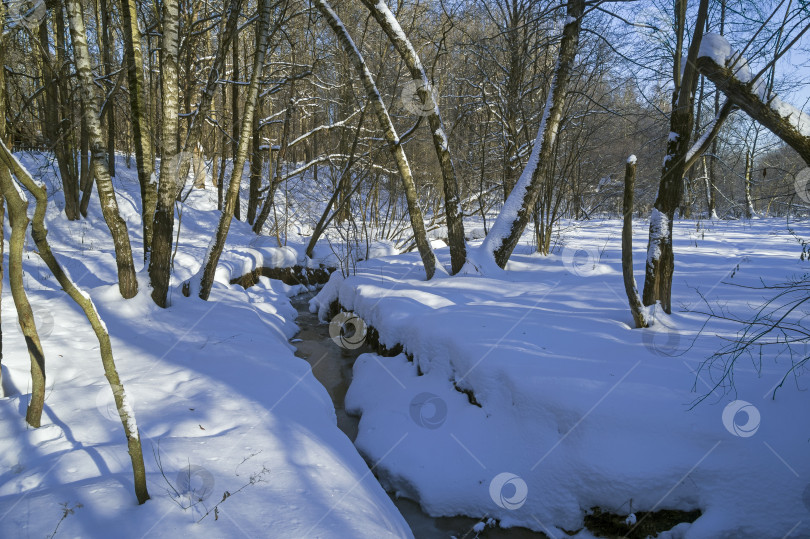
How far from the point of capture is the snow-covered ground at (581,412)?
274cm

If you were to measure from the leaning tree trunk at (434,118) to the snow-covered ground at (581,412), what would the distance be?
49.4 inches

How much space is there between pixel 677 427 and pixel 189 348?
4280 millimetres

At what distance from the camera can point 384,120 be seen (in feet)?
21.6

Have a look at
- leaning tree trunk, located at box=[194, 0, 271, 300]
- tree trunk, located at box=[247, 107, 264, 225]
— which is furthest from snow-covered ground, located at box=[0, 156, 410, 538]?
tree trunk, located at box=[247, 107, 264, 225]

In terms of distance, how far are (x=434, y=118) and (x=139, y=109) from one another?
3776 millimetres

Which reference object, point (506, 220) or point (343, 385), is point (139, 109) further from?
point (506, 220)

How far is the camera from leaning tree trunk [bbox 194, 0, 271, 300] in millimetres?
5844

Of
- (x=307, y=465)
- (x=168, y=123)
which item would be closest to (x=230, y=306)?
(x=168, y=123)

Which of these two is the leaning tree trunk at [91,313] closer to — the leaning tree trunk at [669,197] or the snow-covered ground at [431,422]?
the snow-covered ground at [431,422]

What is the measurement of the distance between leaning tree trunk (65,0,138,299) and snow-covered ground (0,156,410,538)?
338 mm

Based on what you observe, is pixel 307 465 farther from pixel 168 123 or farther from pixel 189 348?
pixel 168 123

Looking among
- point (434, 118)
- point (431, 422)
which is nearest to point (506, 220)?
point (434, 118)

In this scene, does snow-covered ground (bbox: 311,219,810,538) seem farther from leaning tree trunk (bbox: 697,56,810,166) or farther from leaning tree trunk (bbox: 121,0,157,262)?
leaning tree trunk (bbox: 121,0,157,262)

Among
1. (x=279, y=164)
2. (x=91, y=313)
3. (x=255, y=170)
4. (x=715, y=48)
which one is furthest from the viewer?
(x=255, y=170)
